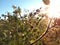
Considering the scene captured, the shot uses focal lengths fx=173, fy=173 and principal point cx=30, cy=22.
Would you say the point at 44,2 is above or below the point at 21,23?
above

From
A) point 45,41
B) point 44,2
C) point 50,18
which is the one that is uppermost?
point 44,2

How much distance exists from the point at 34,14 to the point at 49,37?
2.21 meters

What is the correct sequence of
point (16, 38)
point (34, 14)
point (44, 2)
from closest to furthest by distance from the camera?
1. point (16, 38)
2. point (44, 2)
3. point (34, 14)

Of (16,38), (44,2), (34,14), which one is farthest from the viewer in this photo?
(34,14)

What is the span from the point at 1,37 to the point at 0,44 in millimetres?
469

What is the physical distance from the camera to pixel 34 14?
42.7 feet

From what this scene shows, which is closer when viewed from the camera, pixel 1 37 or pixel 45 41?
pixel 1 37

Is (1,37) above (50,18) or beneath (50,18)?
beneath

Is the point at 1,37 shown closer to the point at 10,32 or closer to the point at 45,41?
the point at 10,32

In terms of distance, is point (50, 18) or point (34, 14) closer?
point (50, 18)

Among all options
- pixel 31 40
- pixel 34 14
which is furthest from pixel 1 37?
pixel 34 14

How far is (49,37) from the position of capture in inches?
533

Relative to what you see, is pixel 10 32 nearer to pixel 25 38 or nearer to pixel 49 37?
pixel 25 38

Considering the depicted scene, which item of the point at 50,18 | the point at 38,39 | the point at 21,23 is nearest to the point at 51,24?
the point at 50,18
